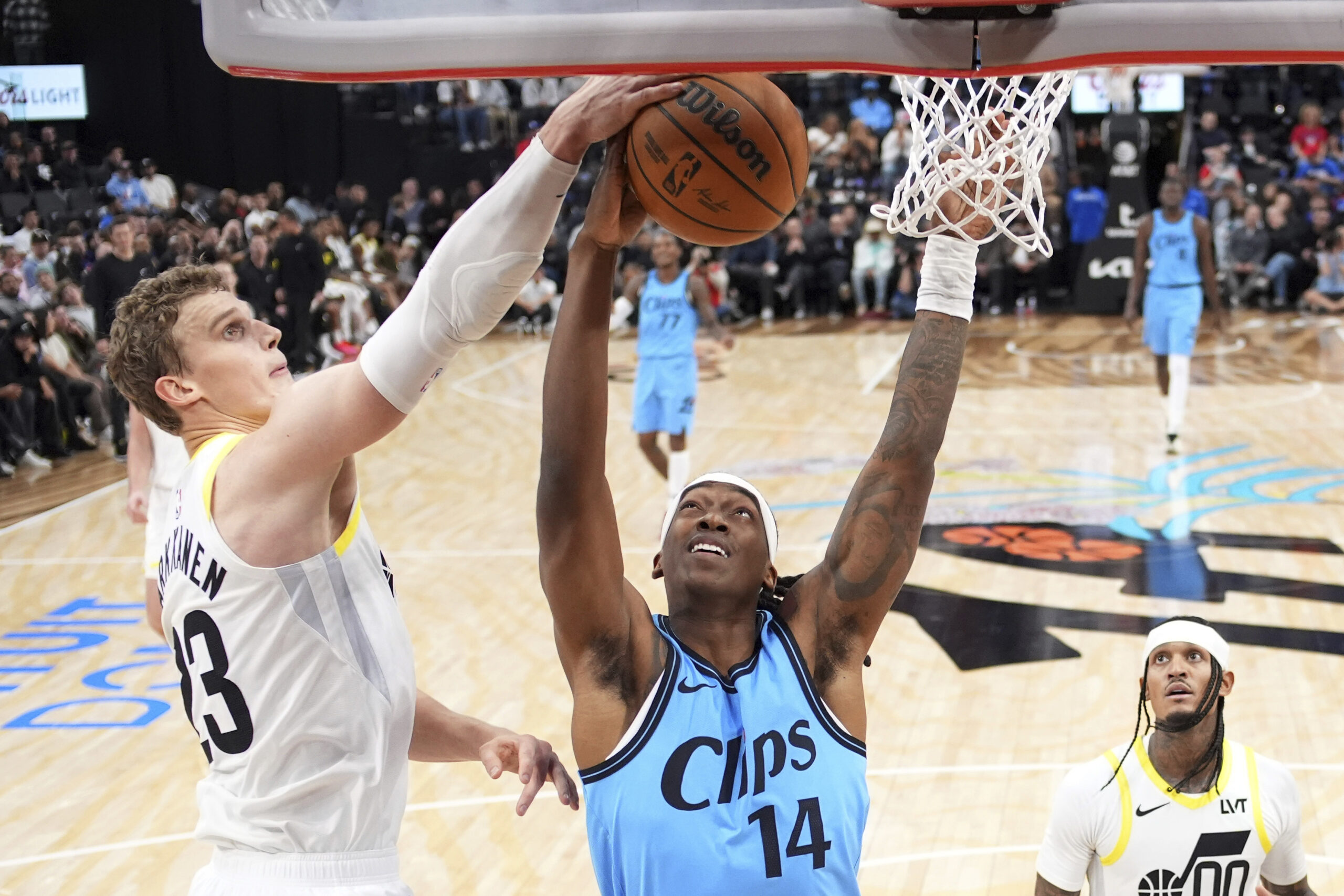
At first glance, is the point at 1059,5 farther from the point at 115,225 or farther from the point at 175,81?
the point at 175,81

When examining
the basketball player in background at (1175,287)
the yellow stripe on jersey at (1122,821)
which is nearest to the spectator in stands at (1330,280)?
the basketball player in background at (1175,287)

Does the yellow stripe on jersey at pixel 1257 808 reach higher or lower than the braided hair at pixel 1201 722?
lower

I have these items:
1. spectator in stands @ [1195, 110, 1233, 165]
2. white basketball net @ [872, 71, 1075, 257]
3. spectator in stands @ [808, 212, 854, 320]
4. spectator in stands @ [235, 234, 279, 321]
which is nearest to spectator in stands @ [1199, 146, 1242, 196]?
spectator in stands @ [1195, 110, 1233, 165]

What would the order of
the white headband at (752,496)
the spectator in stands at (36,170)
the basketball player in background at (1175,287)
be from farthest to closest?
the spectator in stands at (36,170)
the basketball player in background at (1175,287)
the white headband at (752,496)

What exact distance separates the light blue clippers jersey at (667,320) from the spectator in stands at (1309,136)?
13.7 m

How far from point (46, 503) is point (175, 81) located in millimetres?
12094

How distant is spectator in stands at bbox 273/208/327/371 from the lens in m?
15.1

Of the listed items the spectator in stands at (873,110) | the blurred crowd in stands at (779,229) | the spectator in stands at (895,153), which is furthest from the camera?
the spectator in stands at (873,110)

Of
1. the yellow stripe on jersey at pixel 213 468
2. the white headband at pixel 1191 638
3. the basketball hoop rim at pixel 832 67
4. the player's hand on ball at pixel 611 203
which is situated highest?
the basketball hoop rim at pixel 832 67

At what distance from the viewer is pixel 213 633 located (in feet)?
8.17

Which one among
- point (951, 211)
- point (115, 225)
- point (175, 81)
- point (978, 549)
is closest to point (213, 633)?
point (951, 211)

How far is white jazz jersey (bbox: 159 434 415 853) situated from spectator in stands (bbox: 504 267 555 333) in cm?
1570

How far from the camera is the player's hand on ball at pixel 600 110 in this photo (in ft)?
6.80

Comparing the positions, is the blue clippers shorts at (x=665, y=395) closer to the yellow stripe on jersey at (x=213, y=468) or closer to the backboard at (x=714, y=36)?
the yellow stripe on jersey at (x=213, y=468)
